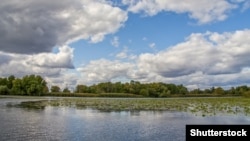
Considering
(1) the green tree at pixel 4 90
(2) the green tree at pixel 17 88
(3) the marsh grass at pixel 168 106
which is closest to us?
(3) the marsh grass at pixel 168 106

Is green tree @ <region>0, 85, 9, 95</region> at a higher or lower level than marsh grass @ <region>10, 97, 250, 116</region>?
higher

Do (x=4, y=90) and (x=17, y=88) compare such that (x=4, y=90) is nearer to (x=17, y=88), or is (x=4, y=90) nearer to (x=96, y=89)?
(x=17, y=88)

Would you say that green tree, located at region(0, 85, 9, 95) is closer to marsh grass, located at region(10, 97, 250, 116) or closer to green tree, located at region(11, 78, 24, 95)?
green tree, located at region(11, 78, 24, 95)

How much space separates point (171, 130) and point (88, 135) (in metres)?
7.09

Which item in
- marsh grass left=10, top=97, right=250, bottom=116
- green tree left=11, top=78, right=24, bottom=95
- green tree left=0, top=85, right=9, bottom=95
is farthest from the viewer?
green tree left=11, top=78, right=24, bottom=95

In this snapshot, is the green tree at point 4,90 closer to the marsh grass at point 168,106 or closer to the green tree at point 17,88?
the green tree at point 17,88

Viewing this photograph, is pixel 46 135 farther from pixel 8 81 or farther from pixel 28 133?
pixel 8 81

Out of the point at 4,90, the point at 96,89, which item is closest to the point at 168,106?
the point at 4,90

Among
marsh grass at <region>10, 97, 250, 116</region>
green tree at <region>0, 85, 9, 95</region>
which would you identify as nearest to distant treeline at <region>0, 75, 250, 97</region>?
green tree at <region>0, 85, 9, 95</region>

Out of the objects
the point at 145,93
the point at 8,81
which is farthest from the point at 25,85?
the point at 145,93

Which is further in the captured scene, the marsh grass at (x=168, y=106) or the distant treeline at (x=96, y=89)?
the distant treeline at (x=96, y=89)

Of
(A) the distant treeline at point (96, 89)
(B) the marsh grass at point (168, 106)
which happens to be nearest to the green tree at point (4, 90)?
(A) the distant treeline at point (96, 89)

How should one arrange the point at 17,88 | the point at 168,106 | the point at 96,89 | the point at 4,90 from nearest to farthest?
the point at 168,106, the point at 4,90, the point at 17,88, the point at 96,89

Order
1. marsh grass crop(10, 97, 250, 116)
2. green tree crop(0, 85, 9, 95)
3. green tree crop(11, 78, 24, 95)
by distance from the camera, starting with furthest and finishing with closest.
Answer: green tree crop(11, 78, 24, 95)
green tree crop(0, 85, 9, 95)
marsh grass crop(10, 97, 250, 116)
